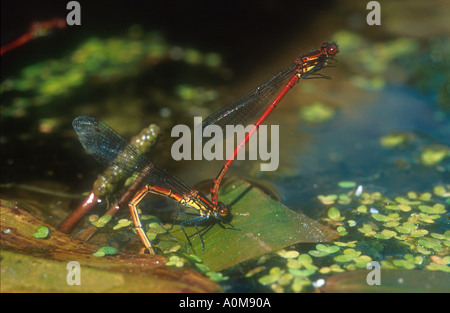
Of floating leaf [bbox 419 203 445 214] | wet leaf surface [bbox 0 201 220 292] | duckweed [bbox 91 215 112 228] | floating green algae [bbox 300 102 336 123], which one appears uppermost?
floating green algae [bbox 300 102 336 123]

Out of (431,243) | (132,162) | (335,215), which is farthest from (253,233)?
(431,243)

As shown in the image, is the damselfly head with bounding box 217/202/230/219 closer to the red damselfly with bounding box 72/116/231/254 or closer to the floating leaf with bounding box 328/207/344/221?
the red damselfly with bounding box 72/116/231/254

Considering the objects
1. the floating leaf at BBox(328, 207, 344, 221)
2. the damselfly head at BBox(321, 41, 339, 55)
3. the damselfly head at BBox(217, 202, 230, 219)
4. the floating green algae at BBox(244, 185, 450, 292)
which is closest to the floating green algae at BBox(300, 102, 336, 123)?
the floating green algae at BBox(244, 185, 450, 292)

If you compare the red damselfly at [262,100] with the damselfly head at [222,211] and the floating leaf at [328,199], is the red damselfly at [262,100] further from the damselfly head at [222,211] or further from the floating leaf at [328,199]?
the floating leaf at [328,199]

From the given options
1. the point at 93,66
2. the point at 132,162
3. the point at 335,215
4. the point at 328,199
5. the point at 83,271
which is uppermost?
the point at 93,66

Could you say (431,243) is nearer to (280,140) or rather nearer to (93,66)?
(280,140)

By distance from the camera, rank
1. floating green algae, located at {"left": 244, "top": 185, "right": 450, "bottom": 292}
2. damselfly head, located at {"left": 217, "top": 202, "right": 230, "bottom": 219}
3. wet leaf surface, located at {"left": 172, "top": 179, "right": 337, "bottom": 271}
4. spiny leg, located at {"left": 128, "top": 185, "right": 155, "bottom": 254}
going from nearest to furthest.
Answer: floating green algae, located at {"left": 244, "top": 185, "right": 450, "bottom": 292}
wet leaf surface, located at {"left": 172, "top": 179, "right": 337, "bottom": 271}
spiny leg, located at {"left": 128, "top": 185, "right": 155, "bottom": 254}
damselfly head, located at {"left": 217, "top": 202, "right": 230, "bottom": 219}
